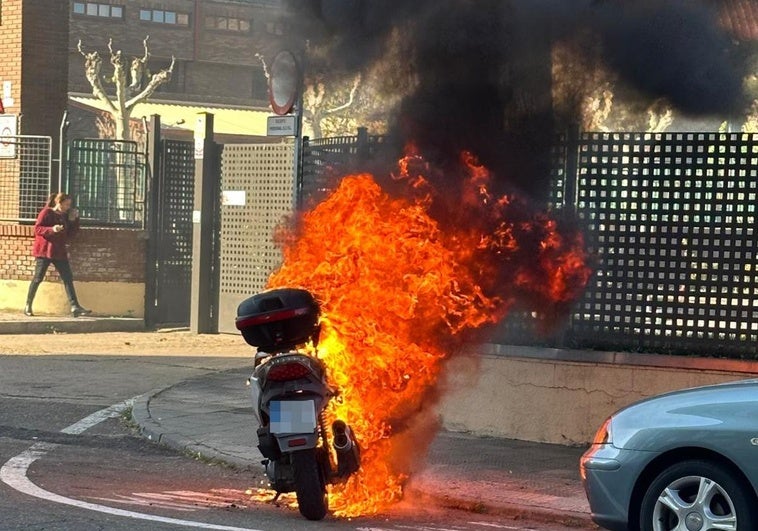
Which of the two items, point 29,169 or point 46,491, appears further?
point 29,169

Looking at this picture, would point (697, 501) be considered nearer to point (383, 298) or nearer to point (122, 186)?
point (383, 298)

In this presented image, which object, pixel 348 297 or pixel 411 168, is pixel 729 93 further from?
pixel 348 297

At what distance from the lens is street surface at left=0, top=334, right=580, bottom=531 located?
730 cm

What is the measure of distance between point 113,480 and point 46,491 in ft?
2.24

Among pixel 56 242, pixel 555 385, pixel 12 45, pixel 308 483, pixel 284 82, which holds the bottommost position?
A: pixel 308 483

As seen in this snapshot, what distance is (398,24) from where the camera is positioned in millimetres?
9992

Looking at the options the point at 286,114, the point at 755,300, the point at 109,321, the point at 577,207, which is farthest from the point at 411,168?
the point at 109,321

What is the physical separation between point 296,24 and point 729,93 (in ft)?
11.3

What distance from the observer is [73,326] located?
18.4 meters

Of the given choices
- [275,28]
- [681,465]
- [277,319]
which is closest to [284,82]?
[275,28]

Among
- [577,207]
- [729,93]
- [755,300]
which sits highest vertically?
[729,93]

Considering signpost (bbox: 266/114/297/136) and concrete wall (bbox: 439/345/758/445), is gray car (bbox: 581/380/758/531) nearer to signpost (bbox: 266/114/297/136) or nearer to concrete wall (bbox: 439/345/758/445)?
concrete wall (bbox: 439/345/758/445)

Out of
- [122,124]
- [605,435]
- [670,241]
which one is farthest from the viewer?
[122,124]

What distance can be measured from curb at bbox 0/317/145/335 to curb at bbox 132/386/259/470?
682 centimetres
